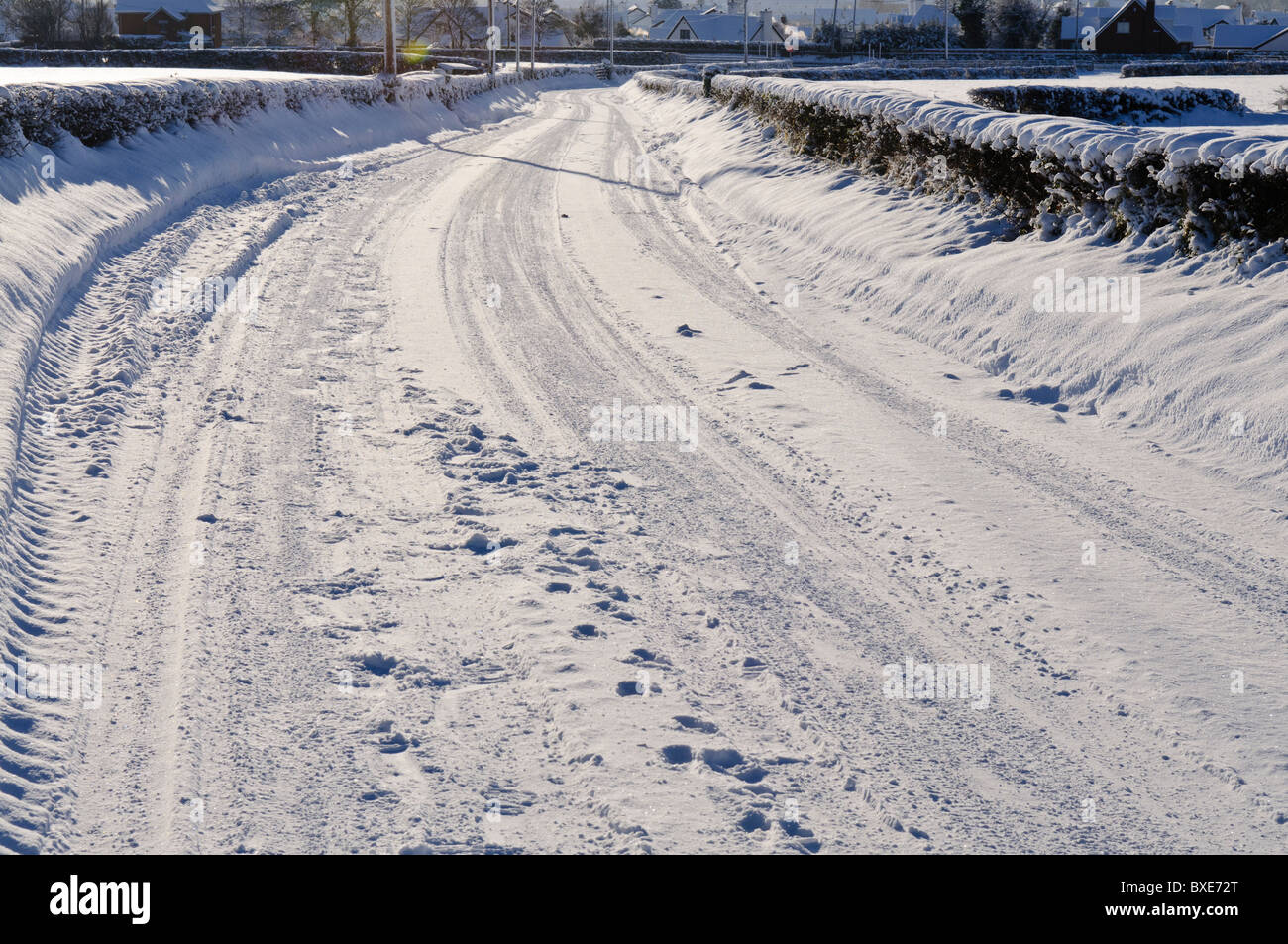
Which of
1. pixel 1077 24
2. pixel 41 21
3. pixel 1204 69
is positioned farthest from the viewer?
pixel 1077 24

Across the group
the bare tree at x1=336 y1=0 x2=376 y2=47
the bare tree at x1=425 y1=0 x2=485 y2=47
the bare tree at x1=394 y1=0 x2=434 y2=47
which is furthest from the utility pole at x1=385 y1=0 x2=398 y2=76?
the bare tree at x1=425 y1=0 x2=485 y2=47

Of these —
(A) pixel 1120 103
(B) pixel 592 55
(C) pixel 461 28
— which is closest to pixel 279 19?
(C) pixel 461 28

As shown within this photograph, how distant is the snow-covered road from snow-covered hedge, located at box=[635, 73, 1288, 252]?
A: 2.19m

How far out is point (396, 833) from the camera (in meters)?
3.20

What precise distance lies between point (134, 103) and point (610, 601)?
14.7 meters

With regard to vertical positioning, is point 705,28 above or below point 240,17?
above

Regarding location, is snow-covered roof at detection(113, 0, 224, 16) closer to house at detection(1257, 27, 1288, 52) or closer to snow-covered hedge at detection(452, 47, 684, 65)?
snow-covered hedge at detection(452, 47, 684, 65)

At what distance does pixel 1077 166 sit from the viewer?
375 inches

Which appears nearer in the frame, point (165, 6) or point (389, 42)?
point (389, 42)

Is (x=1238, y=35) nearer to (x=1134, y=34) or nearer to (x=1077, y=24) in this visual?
Answer: (x=1077, y=24)

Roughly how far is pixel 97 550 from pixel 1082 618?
451cm

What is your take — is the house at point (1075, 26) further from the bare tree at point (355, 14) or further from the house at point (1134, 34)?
the bare tree at point (355, 14)

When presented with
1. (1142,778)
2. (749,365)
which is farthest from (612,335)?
(1142,778)
